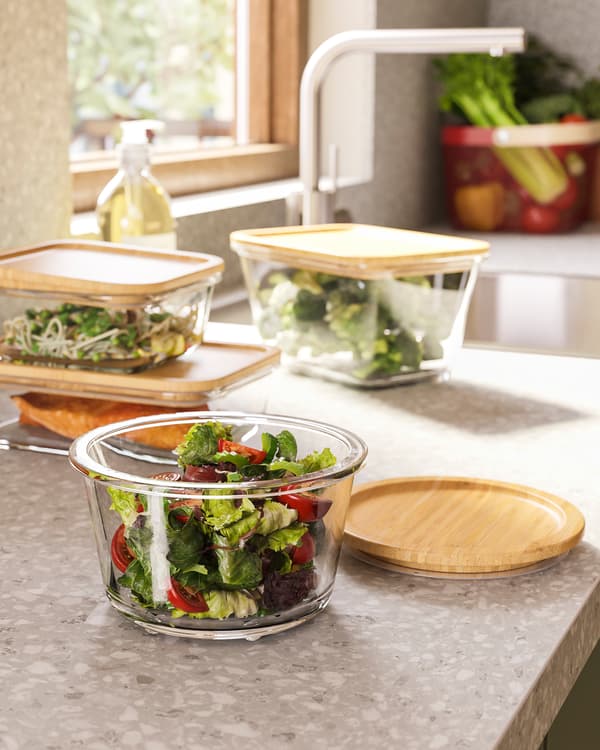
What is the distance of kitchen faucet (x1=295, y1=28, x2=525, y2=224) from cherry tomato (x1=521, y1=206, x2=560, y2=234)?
1.03 m

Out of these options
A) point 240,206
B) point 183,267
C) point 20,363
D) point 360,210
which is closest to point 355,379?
point 183,267

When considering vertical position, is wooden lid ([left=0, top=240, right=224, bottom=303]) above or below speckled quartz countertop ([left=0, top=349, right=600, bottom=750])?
above

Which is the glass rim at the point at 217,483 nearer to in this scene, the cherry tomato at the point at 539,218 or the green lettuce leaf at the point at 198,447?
the green lettuce leaf at the point at 198,447

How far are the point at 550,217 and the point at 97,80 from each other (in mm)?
1175

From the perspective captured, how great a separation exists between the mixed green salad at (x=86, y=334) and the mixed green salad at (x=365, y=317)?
0.89 ft

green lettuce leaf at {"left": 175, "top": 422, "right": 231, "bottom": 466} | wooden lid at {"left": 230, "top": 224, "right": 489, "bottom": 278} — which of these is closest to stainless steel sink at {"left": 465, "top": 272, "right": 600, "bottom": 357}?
wooden lid at {"left": 230, "top": 224, "right": 489, "bottom": 278}

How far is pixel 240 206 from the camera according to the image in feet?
6.52

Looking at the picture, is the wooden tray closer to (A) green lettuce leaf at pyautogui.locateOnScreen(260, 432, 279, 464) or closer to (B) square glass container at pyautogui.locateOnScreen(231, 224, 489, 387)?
(A) green lettuce leaf at pyautogui.locateOnScreen(260, 432, 279, 464)

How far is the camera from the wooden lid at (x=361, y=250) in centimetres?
125

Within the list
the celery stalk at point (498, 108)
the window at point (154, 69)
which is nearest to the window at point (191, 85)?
the window at point (154, 69)

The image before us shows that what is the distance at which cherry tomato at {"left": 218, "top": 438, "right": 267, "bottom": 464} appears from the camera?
0.74 metres

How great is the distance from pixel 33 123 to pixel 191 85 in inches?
30.5

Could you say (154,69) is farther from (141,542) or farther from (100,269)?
(141,542)

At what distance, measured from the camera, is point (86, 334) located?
1.04 metres
